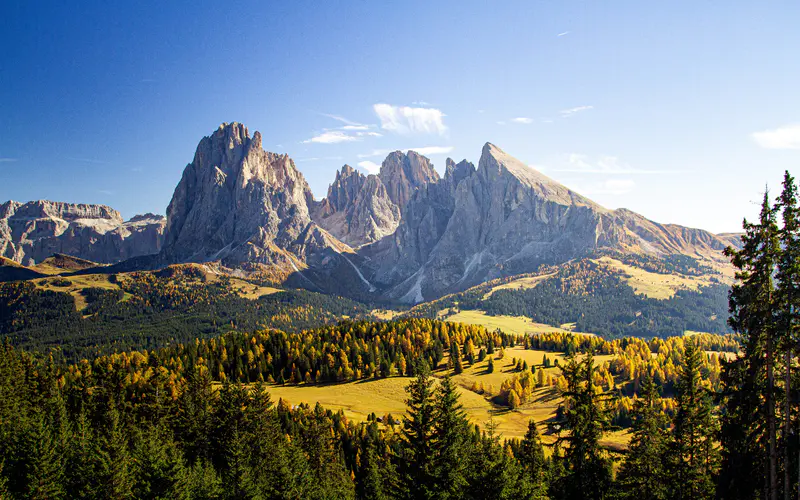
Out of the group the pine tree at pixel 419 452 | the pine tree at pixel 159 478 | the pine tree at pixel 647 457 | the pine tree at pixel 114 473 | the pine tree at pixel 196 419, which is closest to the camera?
the pine tree at pixel 419 452

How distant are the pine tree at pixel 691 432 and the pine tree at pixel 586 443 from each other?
20.1 feet

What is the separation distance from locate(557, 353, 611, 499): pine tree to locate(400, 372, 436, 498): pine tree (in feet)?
27.3

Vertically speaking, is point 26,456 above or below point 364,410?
above

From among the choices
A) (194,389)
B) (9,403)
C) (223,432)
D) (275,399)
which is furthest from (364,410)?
(9,403)

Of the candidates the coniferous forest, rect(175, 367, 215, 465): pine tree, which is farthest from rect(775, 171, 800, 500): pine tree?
rect(175, 367, 215, 465): pine tree

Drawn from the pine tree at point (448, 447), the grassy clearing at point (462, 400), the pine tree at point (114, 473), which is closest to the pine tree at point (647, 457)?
the pine tree at point (448, 447)

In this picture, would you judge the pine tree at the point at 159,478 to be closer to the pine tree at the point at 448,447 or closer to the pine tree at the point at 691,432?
the pine tree at the point at 448,447

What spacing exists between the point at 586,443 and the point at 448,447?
832 cm

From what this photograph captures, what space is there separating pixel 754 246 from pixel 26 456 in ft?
206

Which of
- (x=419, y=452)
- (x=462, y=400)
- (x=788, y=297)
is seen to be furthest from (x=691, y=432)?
(x=462, y=400)

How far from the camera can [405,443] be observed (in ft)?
95.8

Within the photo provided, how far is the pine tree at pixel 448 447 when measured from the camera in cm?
2744

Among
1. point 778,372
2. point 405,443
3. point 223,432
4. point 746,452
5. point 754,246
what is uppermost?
point 754,246

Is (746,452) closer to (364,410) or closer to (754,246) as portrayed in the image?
(754,246)
